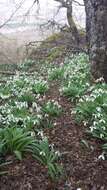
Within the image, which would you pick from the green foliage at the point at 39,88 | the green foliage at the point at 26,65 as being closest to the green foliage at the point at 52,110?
the green foliage at the point at 39,88

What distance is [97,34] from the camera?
33.8ft

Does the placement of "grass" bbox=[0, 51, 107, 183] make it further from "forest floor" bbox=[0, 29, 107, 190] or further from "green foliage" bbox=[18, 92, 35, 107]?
"forest floor" bbox=[0, 29, 107, 190]

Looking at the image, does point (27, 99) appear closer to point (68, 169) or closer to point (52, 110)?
point (52, 110)

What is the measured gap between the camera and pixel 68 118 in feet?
26.7

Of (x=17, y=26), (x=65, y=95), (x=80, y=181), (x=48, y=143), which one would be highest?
(x=17, y=26)

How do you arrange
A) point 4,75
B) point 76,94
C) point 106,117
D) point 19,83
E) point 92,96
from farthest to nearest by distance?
point 4,75
point 19,83
point 76,94
point 92,96
point 106,117

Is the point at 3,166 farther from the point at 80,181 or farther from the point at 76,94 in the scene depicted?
the point at 76,94

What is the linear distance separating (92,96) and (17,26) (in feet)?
103

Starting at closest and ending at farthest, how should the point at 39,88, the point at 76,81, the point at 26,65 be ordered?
the point at 39,88 → the point at 76,81 → the point at 26,65

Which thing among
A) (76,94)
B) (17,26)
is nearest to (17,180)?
(76,94)

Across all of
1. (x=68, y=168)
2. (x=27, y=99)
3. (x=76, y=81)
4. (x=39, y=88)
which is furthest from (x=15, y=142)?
(x=76, y=81)

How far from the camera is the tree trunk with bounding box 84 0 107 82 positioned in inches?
396

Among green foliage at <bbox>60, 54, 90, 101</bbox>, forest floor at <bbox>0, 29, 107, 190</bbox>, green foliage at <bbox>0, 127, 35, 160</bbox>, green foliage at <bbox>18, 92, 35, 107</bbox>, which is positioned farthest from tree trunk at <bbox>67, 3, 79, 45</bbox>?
green foliage at <bbox>0, 127, 35, 160</bbox>

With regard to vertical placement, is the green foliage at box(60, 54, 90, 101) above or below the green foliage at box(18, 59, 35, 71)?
below
